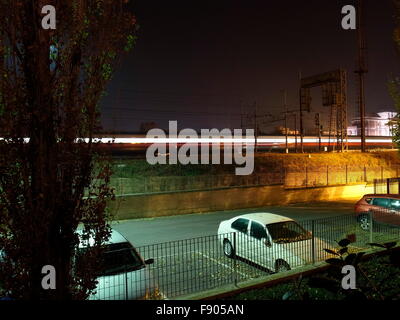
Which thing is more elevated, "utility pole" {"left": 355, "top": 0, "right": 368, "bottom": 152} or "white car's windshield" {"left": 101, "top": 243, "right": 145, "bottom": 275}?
"utility pole" {"left": 355, "top": 0, "right": 368, "bottom": 152}

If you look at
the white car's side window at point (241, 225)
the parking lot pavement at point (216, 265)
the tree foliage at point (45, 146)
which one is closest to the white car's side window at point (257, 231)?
the white car's side window at point (241, 225)

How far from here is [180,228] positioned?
15.6 metres

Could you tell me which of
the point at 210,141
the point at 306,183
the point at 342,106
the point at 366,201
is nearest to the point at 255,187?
the point at 306,183

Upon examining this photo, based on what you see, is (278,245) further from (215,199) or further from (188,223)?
(215,199)

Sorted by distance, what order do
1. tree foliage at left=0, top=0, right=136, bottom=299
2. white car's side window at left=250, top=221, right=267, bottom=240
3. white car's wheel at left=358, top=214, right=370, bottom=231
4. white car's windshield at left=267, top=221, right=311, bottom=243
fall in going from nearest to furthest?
tree foliage at left=0, top=0, right=136, bottom=299
white car's windshield at left=267, top=221, right=311, bottom=243
white car's side window at left=250, top=221, right=267, bottom=240
white car's wheel at left=358, top=214, right=370, bottom=231

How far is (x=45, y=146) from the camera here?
399 cm

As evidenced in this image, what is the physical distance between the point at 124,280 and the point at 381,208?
11228 millimetres

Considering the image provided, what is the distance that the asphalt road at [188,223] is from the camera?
14.1 m

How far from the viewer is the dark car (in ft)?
36.5

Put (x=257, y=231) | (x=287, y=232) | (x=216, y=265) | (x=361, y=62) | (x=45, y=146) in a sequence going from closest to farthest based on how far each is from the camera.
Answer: (x=45, y=146)
(x=216, y=265)
(x=287, y=232)
(x=257, y=231)
(x=361, y=62)

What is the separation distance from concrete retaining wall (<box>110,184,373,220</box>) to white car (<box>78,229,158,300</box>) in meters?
8.62

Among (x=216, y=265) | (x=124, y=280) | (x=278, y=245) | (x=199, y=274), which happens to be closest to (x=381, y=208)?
(x=278, y=245)

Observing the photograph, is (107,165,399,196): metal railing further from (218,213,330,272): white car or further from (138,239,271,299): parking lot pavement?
(218,213,330,272): white car

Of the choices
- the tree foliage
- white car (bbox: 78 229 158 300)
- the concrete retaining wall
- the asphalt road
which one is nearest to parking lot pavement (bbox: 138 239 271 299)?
white car (bbox: 78 229 158 300)
